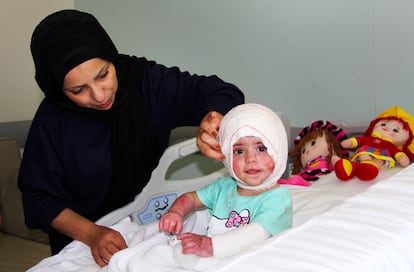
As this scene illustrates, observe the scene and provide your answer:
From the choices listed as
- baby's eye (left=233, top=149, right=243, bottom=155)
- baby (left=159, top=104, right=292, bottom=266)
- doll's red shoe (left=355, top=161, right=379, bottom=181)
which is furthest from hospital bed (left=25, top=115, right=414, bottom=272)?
doll's red shoe (left=355, top=161, right=379, bottom=181)

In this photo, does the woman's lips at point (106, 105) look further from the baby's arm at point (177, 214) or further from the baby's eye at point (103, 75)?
the baby's arm at point (177, 214)

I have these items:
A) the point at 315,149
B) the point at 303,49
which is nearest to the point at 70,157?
the point at 315,149

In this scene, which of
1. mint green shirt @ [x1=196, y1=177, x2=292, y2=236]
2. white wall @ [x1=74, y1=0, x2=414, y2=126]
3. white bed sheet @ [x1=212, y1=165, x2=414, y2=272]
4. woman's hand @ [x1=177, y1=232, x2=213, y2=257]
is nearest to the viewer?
white bed sheet @ [x1=212, y1=165, x2=414, y2=272]

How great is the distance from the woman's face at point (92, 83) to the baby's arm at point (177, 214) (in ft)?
1.11

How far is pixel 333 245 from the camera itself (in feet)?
2.92

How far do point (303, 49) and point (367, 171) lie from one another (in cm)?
84

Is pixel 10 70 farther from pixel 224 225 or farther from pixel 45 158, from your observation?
pixel 224 225

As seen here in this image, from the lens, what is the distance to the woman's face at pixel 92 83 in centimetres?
132

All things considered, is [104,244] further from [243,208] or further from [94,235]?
[243,208]

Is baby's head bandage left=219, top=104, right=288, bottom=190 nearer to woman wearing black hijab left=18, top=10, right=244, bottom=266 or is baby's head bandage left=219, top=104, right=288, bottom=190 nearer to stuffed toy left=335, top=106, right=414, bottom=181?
woman wearing black hijab left=18, top=10, right=244, bottom=266

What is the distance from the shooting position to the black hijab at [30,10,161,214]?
134 cm

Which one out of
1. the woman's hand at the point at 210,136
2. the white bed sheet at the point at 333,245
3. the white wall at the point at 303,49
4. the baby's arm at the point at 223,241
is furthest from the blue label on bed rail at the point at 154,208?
the white wall at the point at 303,49

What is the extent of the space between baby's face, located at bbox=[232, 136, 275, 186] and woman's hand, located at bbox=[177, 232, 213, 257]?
212mm

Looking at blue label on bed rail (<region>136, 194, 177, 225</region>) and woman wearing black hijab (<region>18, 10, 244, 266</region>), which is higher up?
woman wearing black hijab (<region>18, 10, 244, 266</region>)
